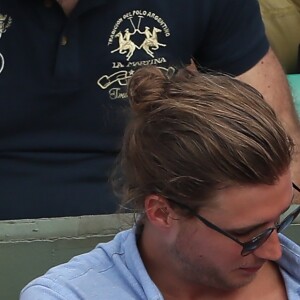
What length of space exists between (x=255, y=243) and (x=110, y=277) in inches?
8.4

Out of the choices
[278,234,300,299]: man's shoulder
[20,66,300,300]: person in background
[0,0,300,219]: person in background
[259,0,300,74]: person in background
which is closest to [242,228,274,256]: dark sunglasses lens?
[20,66,300,300]: person in background

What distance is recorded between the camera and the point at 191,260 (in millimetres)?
1226

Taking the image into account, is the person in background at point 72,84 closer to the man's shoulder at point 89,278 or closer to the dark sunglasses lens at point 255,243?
the man's shoulder at point 89,278

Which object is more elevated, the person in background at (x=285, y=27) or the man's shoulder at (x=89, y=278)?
the man's shoulder at (x=89, y=278)

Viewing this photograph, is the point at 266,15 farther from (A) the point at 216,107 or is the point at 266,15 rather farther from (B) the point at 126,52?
(A) the point at 216,107

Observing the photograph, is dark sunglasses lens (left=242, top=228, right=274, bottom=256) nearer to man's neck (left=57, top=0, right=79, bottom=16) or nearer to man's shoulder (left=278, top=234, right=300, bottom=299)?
man's shoulder (left=278, top=234, right=300, bottom=299)

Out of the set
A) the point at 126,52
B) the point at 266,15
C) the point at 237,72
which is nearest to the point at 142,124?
the point at 126,52

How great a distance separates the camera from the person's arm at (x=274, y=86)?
188 cm

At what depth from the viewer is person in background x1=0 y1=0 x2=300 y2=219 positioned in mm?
1710

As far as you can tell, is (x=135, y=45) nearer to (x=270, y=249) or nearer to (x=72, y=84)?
(x=72, y=84)

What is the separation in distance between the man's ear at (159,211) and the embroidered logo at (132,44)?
538 millimetres

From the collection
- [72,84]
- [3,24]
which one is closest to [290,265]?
[72,84]

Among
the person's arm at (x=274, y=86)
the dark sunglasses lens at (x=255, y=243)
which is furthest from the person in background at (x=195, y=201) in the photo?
the person's arm at (x=274, y=86)

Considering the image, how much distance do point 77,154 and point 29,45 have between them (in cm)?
22
